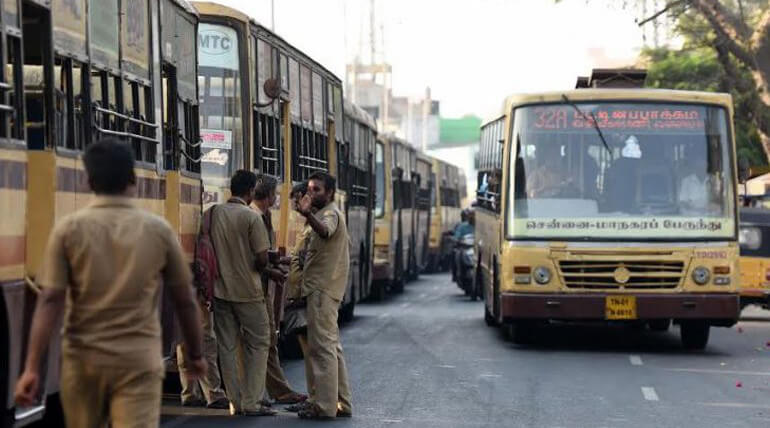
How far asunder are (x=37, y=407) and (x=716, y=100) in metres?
11.5

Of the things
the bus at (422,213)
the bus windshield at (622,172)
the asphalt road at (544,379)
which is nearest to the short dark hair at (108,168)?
the asphalt road at (544,379)

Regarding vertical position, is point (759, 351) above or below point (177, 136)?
below

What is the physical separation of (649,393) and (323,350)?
344 cm

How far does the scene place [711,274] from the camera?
17375 millimetres

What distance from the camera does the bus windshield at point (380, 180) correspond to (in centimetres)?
3075

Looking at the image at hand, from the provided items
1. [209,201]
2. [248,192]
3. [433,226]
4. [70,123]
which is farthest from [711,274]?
[433,226]

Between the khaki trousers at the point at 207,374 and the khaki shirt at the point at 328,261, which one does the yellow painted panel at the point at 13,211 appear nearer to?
the khaki trousers at the point at 207,374

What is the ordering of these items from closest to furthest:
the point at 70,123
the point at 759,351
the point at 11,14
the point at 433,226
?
the point at 11,14
the point at 70,123
the point at 759,351
the point at 433,226

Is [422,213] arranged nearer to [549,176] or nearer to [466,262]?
[466,262]

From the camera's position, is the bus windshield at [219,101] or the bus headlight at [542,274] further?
the bus headlight at [542,274]

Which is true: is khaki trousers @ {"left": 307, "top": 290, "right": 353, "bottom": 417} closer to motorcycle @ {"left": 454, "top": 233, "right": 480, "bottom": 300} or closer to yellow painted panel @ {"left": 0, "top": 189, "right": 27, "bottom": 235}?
yellow painted panel @ {"left": 0, "top": 189, "right": 27, "bottom": 235}

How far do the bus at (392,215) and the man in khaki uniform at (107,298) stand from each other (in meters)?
21.8

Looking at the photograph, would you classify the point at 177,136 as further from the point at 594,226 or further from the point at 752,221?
the point at 752,221

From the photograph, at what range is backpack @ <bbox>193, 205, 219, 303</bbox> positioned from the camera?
37.3ft
